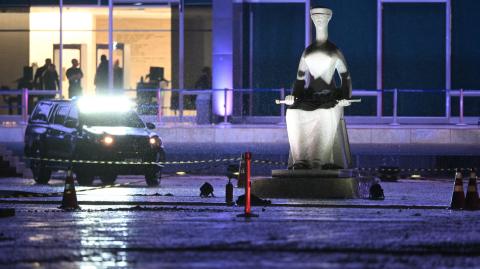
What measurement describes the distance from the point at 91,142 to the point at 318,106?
6.92 metres

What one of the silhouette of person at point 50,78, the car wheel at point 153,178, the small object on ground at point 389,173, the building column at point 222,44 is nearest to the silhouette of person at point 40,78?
the silhouette of person at point 50,78

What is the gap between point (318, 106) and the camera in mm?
23312

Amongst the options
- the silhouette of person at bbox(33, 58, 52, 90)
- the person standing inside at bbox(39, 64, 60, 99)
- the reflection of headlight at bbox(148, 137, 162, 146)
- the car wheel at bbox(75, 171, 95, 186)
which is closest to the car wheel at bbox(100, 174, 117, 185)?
the car wheel at bbox(75, 171, 95, 186)

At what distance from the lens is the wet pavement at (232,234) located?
12.9 meters

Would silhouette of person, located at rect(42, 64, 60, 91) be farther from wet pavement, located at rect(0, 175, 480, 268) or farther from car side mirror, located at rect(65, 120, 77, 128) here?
wet pavement, located at rect(0, 175, 480, 268)

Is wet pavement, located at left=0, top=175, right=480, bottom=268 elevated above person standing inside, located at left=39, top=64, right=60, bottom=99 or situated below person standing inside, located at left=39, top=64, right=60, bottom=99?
below

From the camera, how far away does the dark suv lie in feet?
93.8

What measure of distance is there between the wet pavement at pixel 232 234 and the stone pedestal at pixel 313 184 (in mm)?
363

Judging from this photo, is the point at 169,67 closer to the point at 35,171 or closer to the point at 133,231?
the point at 35,171

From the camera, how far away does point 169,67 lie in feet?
137

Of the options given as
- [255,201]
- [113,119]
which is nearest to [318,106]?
[255,201]

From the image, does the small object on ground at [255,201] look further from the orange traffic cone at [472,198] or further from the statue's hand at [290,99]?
the orange traffic cone at [472,198]

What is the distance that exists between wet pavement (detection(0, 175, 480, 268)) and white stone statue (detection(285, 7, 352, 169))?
1191mm

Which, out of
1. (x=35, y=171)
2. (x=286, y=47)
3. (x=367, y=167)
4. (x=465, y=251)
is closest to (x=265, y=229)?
(x=465, y=251)
